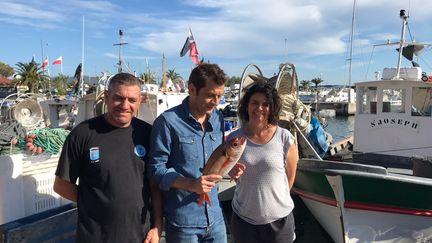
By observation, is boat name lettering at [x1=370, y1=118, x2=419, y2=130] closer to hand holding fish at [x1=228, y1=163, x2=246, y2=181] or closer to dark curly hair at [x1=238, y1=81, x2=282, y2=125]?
dark curly hair at [x1=238, y1=81, x2=282, y2=125]

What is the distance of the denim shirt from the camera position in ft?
8.79

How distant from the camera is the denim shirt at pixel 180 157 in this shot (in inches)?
105

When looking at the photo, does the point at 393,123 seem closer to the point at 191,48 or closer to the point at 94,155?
the point at 94,155

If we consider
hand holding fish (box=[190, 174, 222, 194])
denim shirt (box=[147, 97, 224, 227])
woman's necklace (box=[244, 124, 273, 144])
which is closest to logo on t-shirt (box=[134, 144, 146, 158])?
denim shirt (box=[147, 97, 224, 227])

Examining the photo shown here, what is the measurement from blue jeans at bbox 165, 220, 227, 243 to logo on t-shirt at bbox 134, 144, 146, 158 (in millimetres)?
543

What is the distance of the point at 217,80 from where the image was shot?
2.74 meters

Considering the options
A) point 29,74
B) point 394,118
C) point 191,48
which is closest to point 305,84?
point 29,74

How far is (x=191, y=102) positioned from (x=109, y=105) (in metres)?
0.59

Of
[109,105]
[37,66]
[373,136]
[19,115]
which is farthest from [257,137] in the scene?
[37,66]

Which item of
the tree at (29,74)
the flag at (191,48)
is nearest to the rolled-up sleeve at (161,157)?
the flag at (191,48)

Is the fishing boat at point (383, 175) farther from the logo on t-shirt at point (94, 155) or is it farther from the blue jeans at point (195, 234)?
the logo on t-shirt at point (94, 155)

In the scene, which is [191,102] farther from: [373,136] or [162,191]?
[373,136]

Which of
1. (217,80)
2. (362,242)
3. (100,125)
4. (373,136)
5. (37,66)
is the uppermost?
(37,66)

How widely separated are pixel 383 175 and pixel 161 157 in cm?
420
